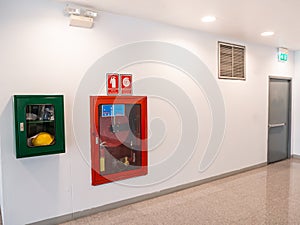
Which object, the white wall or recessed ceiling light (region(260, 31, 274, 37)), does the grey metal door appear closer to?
recessed ceiling light (region(260, 31, 274, 37))

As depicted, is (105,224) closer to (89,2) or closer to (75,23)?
(75,23)

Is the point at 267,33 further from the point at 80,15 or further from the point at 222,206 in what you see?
the point at 80,15

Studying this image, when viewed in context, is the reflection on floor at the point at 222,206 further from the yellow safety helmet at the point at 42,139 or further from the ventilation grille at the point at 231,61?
the ventilation grille at the point at 231,61

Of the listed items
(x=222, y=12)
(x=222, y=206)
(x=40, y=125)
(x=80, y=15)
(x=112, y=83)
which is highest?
(x=222, y=12)

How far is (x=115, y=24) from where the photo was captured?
3.40 m

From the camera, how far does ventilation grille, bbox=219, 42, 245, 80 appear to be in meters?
4.66

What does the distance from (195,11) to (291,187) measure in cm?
327

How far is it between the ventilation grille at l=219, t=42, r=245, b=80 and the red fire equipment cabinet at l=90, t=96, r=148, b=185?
6.06ft

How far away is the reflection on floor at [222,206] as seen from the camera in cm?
313

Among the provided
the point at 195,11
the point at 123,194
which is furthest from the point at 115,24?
the point at 123,194

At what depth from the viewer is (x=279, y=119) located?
6.01 meters

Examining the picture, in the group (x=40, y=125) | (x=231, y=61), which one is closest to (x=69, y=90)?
(x=40, y=125)

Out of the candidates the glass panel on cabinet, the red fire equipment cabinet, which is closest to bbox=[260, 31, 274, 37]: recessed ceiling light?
the red fire equipment cabinet

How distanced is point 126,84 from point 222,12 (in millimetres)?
1593
